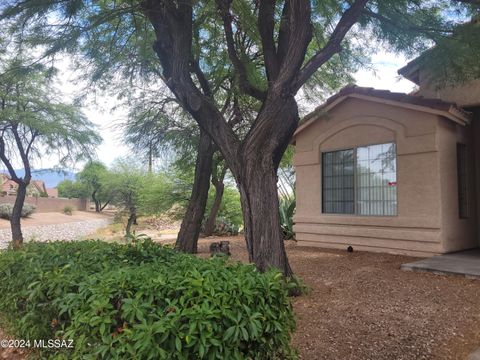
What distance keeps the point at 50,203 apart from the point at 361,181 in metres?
39.6

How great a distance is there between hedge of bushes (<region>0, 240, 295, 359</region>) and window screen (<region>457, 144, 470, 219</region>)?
8.37m

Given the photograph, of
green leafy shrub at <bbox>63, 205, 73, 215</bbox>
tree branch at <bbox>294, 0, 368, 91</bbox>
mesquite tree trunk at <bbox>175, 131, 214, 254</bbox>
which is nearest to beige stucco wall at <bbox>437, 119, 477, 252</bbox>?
tree branch at <bbox>294, 0, 368, 91</bbox>

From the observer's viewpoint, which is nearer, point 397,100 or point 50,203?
point 397,100

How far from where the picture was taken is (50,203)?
42.3 m

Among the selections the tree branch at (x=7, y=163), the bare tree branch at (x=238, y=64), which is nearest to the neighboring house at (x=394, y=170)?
the bare tree branch at (x=238, y=64)

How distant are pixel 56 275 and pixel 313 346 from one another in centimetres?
261

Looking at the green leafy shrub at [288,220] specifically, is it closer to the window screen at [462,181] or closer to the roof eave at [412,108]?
the roof eave at [412,108]

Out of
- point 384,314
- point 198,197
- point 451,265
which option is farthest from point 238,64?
point 451,265

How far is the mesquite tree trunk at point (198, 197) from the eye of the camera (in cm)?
1021

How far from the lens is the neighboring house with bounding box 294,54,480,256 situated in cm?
910

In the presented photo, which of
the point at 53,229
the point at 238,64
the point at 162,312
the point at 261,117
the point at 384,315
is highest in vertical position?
the point at 238,64

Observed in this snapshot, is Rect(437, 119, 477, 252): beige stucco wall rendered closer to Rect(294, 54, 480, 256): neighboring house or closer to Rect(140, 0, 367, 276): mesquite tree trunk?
Rect(294, 54, 480, 256): neighboring house

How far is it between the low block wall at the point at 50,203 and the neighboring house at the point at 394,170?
1248 inches

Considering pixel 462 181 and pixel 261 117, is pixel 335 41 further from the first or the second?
pixel 462 181
